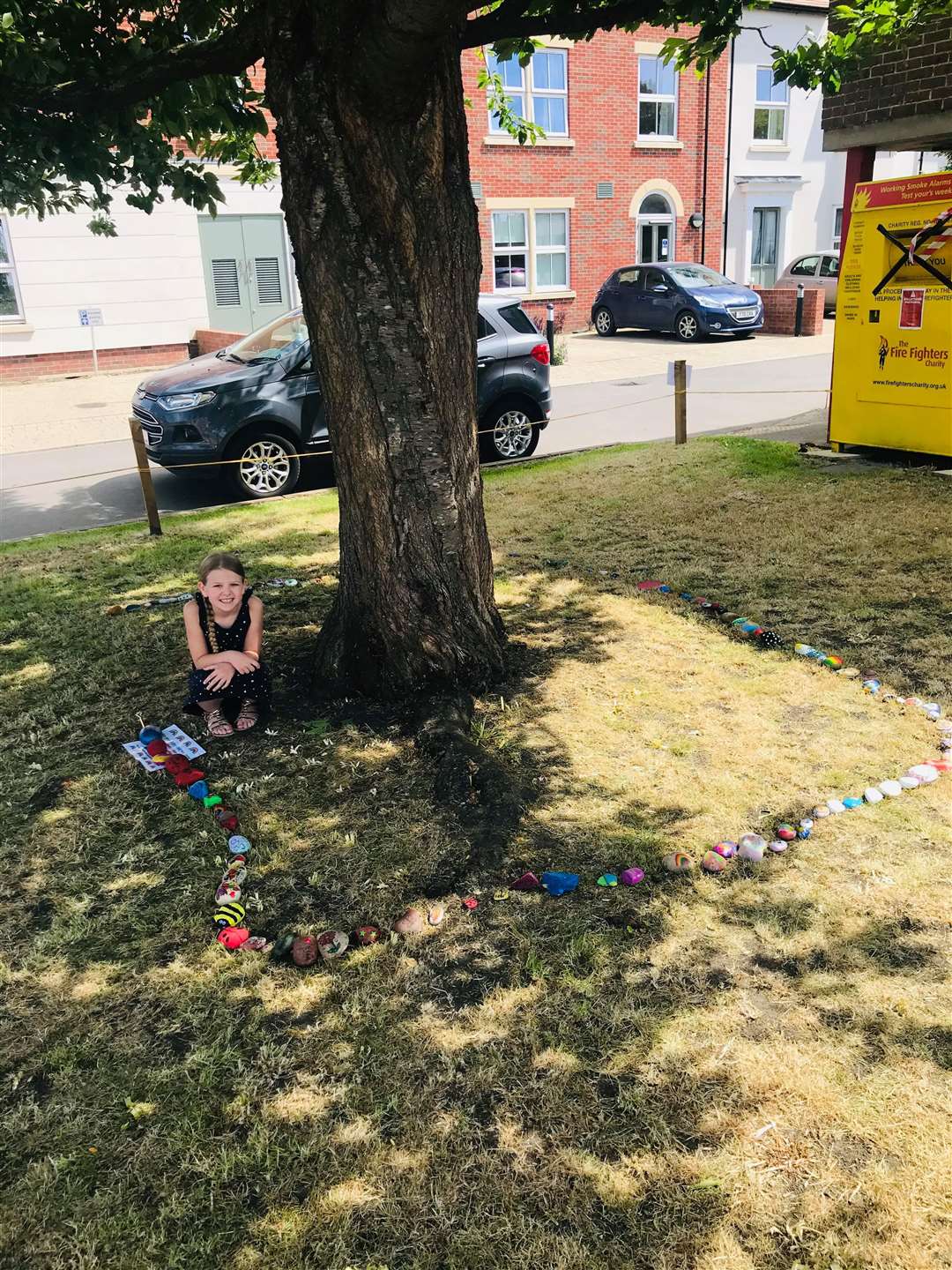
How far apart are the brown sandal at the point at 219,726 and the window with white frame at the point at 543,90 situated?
76.9 ft

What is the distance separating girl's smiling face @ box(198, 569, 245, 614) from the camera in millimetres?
4801

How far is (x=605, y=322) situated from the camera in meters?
25.8

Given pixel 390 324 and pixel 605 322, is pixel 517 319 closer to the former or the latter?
pixel 390 324

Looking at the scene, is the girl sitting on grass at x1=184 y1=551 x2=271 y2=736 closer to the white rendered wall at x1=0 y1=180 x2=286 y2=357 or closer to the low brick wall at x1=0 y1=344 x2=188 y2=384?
the low brick wall at x1=0 y1=344 x2=188 y2=384

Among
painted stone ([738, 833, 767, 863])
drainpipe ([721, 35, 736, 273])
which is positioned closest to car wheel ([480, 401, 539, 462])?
painted stone ([738, 833, 767, 863])

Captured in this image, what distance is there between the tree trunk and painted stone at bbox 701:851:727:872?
5.97 feet

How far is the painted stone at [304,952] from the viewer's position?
3326mm

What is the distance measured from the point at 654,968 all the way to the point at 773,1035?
1.42ft

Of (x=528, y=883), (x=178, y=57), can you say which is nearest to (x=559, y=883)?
(x=528, y=883)

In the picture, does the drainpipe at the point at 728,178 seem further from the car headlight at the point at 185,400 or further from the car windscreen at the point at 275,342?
the car headlight at the point at 185,400

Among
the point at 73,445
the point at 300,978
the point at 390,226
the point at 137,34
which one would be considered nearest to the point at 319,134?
the point at 390,226

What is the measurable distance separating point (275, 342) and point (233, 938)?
27.7ft

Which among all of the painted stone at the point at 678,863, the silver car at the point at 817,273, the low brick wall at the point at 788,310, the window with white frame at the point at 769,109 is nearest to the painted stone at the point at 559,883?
the painted stone at the point at 678,863

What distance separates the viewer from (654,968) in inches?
127
